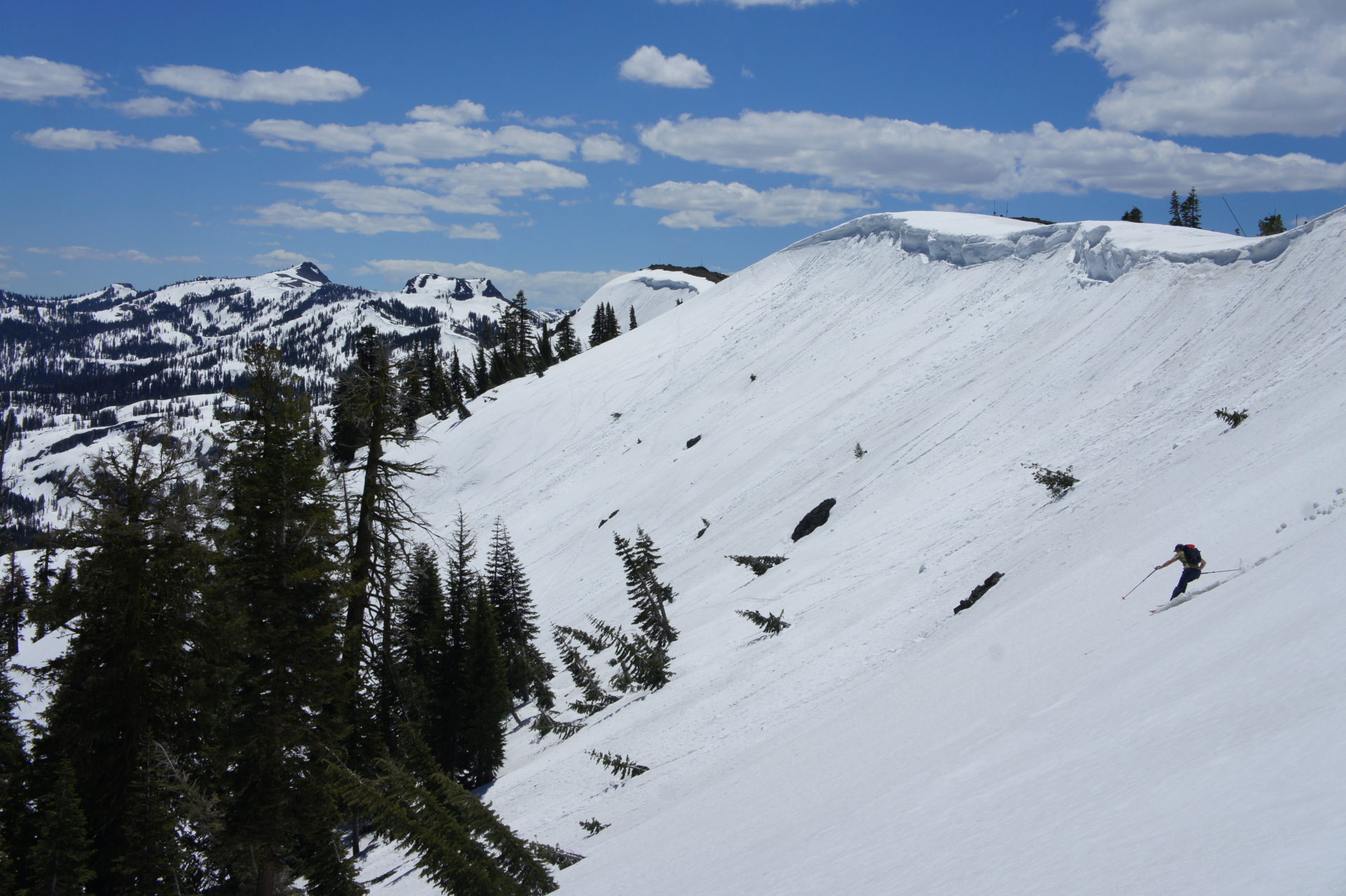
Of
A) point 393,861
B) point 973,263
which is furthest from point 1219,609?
point 973,263

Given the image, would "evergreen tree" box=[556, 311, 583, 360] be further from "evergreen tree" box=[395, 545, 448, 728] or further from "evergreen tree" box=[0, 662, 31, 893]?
"evergreen tree" box=[0, 662, 31, 893]

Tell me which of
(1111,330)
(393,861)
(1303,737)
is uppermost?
(1111,330)

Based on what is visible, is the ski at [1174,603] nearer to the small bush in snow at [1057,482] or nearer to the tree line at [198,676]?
the small bush in snow at [1057,482]

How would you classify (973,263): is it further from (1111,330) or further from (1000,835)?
(1000,835)

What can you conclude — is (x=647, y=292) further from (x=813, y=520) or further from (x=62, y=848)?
(x=62, y=848)

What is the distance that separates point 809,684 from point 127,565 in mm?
11223

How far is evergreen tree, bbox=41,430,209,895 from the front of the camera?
37.0 feet

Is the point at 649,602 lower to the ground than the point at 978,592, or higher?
higher

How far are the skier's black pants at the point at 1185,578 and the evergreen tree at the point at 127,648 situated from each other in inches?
534

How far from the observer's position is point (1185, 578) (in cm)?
890

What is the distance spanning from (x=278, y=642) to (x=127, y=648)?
255 cm

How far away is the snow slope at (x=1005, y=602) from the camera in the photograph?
439 centimetres

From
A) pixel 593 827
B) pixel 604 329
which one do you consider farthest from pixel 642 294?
pixel 593 827

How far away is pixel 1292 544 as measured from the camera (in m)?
8.37
